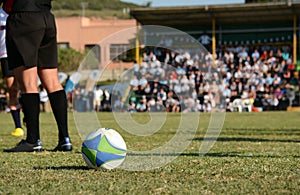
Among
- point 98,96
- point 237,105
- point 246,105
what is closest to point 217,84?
point 237,105

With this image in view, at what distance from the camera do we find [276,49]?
31.1 meters

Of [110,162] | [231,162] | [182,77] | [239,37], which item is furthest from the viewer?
[239,37]

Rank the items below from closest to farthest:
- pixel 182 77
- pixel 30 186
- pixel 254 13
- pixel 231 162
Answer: pixel 30 186
pixel 231 162
pixel 182 77
pixel 254 13

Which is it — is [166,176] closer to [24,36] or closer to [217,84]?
[24,36]

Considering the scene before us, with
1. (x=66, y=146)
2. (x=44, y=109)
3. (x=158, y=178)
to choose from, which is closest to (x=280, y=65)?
(x=44, y=109)

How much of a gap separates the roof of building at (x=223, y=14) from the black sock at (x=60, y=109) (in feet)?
81.1

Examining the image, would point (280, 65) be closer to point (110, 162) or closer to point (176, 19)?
point (176, 19)

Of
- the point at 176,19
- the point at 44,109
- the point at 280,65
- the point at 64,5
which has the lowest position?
the point at 44,109

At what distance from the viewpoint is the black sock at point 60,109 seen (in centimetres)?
607

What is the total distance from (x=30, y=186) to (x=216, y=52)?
95.4 feet

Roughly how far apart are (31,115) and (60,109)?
0.38 m

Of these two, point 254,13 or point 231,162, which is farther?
point 254,13

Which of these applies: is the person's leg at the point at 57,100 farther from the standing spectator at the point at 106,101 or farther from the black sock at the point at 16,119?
the standing spectator at the point at 106,101

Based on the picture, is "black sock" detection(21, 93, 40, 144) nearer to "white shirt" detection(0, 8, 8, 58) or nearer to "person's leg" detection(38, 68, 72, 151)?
"person's leg" detection(38, 68, 72, 151)
